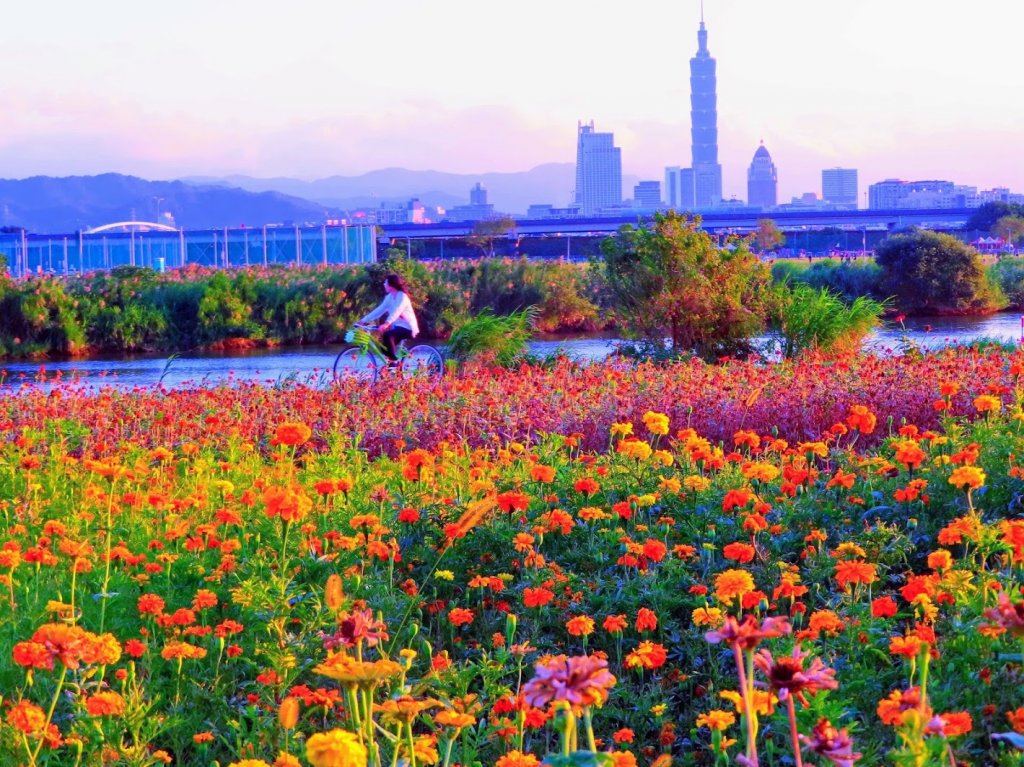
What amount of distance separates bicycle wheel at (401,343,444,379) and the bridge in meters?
95.1

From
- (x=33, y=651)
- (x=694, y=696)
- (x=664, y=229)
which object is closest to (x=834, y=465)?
(x=694, y=696)

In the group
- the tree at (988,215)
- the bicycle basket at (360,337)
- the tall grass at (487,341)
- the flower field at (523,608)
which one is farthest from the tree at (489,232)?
the flower field at (523,608)

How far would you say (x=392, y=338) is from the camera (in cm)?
1330

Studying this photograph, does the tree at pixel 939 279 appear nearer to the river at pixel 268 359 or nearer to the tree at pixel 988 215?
the river at pixel 268 359

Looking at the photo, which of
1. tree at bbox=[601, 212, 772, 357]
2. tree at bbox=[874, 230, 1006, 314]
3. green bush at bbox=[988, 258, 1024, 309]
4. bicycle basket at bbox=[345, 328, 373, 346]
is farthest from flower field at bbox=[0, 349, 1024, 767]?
green bush at bbox=[988, 258, 1024, 309]

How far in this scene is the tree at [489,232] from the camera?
8162 cm

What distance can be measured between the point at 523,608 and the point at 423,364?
8.61 meters

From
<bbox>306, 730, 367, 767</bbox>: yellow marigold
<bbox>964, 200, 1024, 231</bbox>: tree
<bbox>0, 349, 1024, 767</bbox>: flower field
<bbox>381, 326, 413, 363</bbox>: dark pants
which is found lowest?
<bbox>0, 349, 1024, 767</bbox>: flower field

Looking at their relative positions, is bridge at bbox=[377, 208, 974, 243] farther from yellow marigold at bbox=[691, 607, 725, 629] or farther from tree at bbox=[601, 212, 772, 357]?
yellow marigold at bbox=[691, 607, 725, 629]

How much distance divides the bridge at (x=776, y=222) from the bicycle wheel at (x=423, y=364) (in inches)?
3746

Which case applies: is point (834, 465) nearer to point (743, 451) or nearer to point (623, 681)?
point (743, 451)

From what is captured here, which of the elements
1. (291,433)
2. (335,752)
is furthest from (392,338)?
(335,752)

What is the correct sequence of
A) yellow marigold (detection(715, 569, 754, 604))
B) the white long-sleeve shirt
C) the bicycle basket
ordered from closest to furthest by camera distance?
1. yellow marigold (detection(715, 569, 754, 604))
2. the bicycle basket
3. the white long-sleeve shirt

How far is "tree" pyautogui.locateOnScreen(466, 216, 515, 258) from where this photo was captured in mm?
81625
